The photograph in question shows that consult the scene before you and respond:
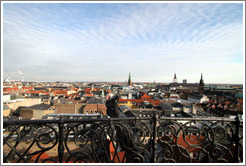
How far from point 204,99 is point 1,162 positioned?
66.9 metres

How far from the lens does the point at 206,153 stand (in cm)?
290

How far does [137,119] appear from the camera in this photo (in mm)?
2828

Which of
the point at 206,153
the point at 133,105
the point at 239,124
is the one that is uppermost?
the point at 239,124

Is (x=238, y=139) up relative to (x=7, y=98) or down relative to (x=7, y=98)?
up

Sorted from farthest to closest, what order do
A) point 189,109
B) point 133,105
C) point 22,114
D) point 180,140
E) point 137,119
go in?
1. point 133,105
2. point 189,109
3. point 22,114
4. point 180,140
5. point 137,119

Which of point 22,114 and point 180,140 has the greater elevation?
point 180,140

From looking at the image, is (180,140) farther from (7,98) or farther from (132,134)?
(7,98)

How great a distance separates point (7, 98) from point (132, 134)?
56617 millimetres

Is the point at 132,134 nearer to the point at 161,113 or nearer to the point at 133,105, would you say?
the point at 161,113

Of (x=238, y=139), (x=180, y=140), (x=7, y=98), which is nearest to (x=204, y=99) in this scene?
(x=180, y=140)

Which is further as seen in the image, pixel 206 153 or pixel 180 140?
pixel 180 140

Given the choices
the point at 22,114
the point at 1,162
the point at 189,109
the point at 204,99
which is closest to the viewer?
the point at 1,162

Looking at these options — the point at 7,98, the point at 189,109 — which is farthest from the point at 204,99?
the point at 7,98

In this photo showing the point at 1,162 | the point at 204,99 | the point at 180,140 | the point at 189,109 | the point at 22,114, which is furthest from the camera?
the point at 204,99
